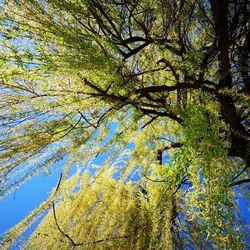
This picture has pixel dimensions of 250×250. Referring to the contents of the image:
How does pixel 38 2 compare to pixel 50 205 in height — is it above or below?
above

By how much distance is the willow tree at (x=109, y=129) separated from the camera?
204 cm

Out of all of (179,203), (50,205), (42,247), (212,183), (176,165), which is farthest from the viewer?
(179,203)

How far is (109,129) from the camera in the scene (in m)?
3.34

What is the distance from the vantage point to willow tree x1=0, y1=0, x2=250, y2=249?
6.70 feet

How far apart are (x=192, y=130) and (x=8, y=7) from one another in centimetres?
152

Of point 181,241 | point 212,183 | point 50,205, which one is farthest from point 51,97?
point 181,241

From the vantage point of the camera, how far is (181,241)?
102 inches

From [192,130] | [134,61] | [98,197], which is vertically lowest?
[98,197]

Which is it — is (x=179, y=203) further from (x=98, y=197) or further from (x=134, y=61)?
(x=134, y=61)

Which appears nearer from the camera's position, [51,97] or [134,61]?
[51,97]

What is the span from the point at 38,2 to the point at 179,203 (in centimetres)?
201

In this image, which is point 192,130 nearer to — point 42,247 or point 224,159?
point 224,159

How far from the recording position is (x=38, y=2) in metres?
2.43

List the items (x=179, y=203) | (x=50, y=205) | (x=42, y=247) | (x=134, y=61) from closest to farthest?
(x=42, y=247) → (x=50, y=205) → (x=179, y=203) → (x=134, y=61)
